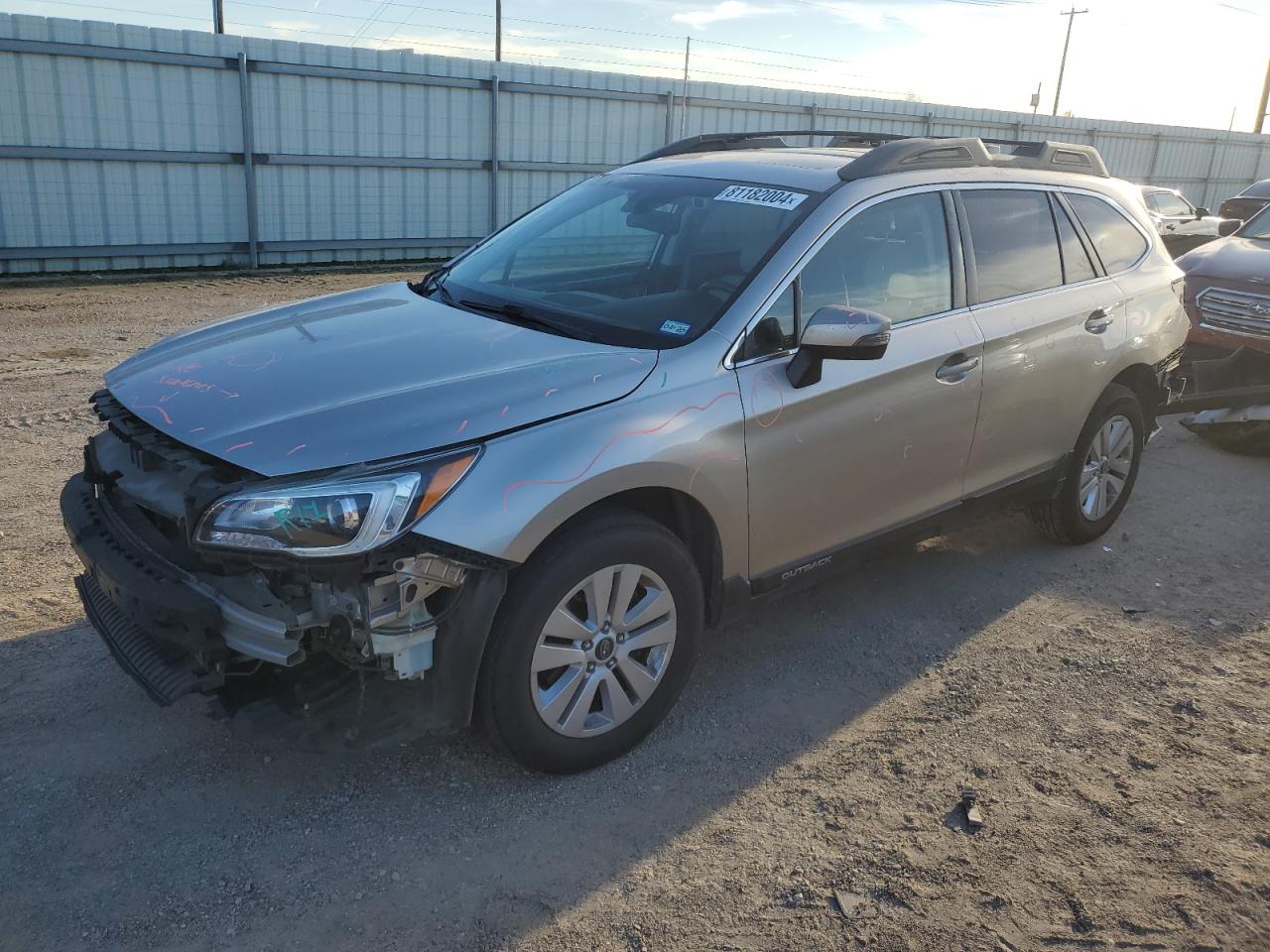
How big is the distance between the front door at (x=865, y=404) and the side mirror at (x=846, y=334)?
0.17 m

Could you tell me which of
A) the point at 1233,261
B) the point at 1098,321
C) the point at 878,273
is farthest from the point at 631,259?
the point at 1233,261

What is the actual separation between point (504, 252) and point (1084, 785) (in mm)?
2959

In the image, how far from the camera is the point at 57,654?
3.82m

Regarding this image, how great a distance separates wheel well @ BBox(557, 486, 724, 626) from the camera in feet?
10.9

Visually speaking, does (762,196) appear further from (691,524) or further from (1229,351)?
(1229,351)

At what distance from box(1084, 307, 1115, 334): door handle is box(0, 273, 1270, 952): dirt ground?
1.29m

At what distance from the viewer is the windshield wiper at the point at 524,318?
11.6 ft

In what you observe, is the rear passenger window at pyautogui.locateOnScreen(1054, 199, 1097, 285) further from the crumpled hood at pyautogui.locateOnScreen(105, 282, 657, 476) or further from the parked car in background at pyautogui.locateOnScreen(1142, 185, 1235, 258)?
the parked car in background at pyautogui.locateOnScreen(1142, 185, 1235, 258)

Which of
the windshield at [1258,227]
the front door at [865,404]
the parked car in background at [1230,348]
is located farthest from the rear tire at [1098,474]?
the windshield at [1258,227]

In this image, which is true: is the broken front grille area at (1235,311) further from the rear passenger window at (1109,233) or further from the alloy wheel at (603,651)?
the alloy wheel at (603,651)

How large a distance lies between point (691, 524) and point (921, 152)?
6.15ft

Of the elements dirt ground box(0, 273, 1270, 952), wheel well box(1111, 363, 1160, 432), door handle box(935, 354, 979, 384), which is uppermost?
door handle box(935, 354, 979, 384)

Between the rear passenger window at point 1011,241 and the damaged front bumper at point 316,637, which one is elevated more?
the rear passenger window at point 1011,241

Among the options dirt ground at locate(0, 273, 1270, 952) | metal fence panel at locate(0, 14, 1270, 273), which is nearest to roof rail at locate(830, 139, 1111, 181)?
dirt ground at locate(0, 273, 1270, 952)
